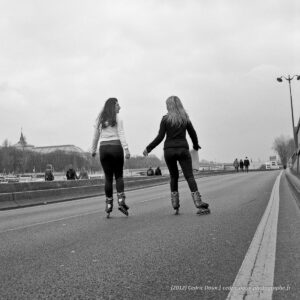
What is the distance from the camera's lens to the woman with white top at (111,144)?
316 inches

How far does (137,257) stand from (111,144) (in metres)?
3.75

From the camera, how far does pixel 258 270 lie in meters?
3.95

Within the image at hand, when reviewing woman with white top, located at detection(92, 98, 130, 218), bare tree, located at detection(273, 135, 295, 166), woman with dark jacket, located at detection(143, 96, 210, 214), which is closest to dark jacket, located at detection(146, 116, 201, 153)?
woman with dark jacket, located at detection(143, 96, 210, 214)

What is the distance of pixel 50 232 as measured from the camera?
643cm

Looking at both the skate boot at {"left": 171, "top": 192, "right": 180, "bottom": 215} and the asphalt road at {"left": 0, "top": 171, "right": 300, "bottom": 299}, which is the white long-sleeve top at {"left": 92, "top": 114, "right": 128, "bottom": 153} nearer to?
the skate boot at {"left": 171, "top": 192, "right": 180, "bottom": 215}

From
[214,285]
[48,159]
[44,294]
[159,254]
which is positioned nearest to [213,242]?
[159,254]

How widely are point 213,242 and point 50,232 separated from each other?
2407 mm

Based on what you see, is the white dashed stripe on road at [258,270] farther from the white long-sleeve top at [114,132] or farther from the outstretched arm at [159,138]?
the white long-sleeve top at [114,132]

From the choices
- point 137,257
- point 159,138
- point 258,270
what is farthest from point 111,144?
point 258,270

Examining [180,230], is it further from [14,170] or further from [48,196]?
[14,170]

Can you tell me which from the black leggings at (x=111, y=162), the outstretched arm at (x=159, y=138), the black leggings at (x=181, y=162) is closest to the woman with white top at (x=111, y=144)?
the black leggings at (x=111, y=162)

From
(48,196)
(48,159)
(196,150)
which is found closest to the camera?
(196,150)

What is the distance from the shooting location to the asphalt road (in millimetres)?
3459

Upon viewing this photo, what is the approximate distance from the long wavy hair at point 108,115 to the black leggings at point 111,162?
40cm
